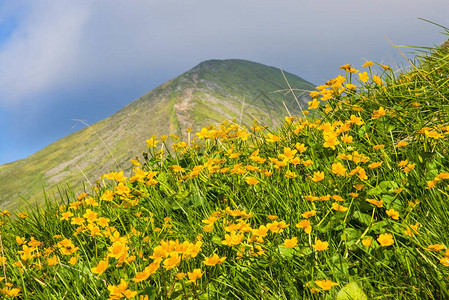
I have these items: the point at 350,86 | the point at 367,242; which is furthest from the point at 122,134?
the point at 367,242

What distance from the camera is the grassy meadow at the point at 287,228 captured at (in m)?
2.31

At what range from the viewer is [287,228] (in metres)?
2.88

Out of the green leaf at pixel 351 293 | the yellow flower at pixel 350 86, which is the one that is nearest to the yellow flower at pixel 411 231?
the green leaf at pixel 351 293

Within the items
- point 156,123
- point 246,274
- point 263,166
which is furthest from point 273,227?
point 156,123

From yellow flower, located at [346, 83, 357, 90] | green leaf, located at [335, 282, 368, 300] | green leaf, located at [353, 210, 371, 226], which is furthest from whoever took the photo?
yellow flower, located at [346, 83, 357, 90]

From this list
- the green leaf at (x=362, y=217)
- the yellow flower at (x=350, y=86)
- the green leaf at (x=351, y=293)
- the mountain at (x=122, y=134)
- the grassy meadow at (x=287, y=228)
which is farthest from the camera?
the mountain at (x=122, y=134)

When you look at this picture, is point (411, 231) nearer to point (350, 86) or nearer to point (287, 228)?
point (287, 228)

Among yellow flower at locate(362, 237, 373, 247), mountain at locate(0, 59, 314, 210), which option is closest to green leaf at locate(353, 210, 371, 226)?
yellow flower at locate(362, 237, 373, 247)

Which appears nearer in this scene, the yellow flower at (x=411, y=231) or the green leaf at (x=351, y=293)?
the green leaf at (x=351, y=293)

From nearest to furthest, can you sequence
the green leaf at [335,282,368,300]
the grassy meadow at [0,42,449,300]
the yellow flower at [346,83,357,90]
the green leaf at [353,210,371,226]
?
the green leaf at [335,282,368,300]
the grassy meadow at [0,42,449,300]
the green leaf at [353,210,371,226]
the yellow flower at [346,83,357,90]

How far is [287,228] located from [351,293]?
34.8 inches

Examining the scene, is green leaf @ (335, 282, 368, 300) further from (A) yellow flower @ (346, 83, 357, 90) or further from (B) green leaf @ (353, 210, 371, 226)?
(A) yellow flower @ (346, 83, 357, 90)

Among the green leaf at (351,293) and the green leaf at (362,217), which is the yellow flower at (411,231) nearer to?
the green leaf at (362,217)

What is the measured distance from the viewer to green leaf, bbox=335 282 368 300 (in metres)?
2.04
